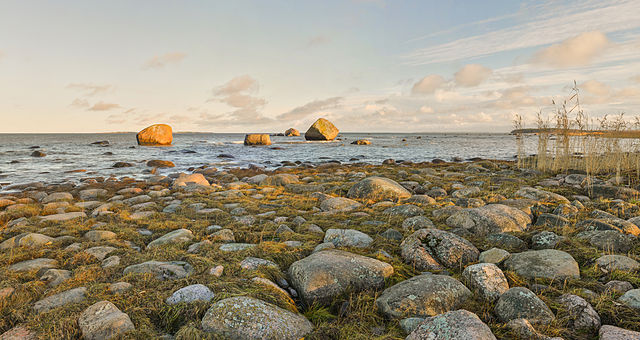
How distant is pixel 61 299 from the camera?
9.43 ft

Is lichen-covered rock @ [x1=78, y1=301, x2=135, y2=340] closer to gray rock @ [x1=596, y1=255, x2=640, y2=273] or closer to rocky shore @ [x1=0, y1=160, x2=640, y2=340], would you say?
rocky shore @ [x1=0, y1=160, x2=640, y2=340]

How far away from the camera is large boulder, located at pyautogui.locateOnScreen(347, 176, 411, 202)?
758 cm

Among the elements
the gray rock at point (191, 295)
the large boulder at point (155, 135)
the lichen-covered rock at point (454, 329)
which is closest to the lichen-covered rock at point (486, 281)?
the lichen-covered rock at point (454, 329)

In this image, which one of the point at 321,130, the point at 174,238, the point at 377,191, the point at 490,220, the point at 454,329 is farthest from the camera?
the point at 321,130

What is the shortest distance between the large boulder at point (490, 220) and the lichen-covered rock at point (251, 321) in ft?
11.3

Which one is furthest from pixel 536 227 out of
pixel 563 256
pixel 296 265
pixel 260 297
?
pixel 260 297

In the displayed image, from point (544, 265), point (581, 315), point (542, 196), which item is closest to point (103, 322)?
point (581, 315)

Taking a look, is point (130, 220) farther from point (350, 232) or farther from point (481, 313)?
point (481, 313)

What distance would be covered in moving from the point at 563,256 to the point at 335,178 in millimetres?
8084

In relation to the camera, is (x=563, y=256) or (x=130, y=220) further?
(x=130, y=220)

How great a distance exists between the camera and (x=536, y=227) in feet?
16.3

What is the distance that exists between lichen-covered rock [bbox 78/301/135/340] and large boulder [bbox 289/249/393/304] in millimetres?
1519

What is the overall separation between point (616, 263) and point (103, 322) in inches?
201

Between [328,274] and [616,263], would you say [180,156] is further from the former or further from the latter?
[616,263]
